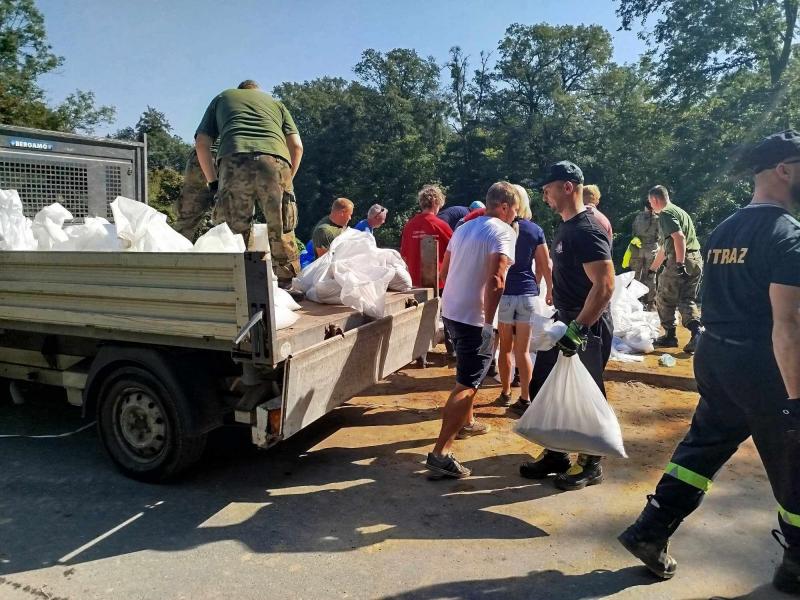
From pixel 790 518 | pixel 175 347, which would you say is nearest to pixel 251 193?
pixel 175 347

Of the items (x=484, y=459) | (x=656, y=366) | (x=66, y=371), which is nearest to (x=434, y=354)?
(x=656, y=366)

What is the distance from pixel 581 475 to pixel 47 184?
5.11 meters

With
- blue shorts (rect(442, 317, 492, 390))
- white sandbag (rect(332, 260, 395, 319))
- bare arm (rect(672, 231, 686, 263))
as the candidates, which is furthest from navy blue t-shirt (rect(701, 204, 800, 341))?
bare arm (rect(672, 231, 686, 263))

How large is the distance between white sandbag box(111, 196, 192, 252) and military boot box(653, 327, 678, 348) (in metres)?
6.04

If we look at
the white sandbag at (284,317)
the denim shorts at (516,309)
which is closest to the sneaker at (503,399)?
the denim shorts at (516,309)

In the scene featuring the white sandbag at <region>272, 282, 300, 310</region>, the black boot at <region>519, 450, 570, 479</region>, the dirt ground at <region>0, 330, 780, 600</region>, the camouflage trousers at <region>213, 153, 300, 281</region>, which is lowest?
the dirt ground at <region>0, 330, 780, 600</region>

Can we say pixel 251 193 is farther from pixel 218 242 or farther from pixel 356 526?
pixel 356 526

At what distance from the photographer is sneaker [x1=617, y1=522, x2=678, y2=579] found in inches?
106

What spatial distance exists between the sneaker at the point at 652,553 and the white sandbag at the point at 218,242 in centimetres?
261

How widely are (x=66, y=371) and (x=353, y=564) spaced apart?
2.44 metres

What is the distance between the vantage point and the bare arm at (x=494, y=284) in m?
3.82

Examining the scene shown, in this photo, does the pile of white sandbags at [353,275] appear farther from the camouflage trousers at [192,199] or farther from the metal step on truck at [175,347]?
the camouflage trousers at [192,199]

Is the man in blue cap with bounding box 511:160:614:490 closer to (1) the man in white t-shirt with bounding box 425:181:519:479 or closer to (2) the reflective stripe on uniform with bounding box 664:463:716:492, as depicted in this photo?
(1) the man in white t-shirt with bounding box 425:181:519:479

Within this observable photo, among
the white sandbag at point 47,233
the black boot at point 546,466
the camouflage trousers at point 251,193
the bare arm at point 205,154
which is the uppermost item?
the bare arm at point 205,154
